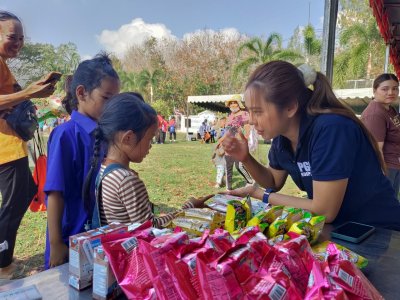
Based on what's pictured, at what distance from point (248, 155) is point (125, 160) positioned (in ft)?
2.30

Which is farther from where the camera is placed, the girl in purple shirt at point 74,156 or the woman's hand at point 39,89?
the woman's hand at point 39,89

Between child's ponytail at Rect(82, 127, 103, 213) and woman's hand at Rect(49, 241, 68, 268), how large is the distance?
0.62ft

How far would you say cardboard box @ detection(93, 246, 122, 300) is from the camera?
2.52 ft

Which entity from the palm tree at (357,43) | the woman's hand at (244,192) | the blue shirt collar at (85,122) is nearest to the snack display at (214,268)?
the woman's hand at (244,192)

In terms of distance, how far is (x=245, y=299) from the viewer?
63 cm

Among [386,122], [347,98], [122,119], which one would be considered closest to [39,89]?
[122,119]

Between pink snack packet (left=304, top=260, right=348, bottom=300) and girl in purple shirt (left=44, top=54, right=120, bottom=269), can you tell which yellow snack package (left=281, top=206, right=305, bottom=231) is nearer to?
pink snack packet (left=304, top=260, right=348, bottom=300)

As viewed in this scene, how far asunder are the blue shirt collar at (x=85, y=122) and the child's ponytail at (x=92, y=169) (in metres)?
0.15

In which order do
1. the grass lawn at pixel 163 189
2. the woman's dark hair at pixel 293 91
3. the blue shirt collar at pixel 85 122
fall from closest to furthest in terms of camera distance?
1. the woman's dark hair at pixel 293 91
2. the blue shirt collar at pixel 85 122
3. the grass lawn at pixel 163 189

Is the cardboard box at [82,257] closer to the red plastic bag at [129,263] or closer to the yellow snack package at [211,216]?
the red plastic bag at [129,263]

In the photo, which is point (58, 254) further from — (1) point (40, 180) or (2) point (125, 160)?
(1) point (40, 180)

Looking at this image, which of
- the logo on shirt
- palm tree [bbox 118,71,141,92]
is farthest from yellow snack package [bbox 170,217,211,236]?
palm tree [bbox 118,71,141,92]

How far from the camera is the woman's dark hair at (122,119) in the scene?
54.3 inches

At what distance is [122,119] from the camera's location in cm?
137
